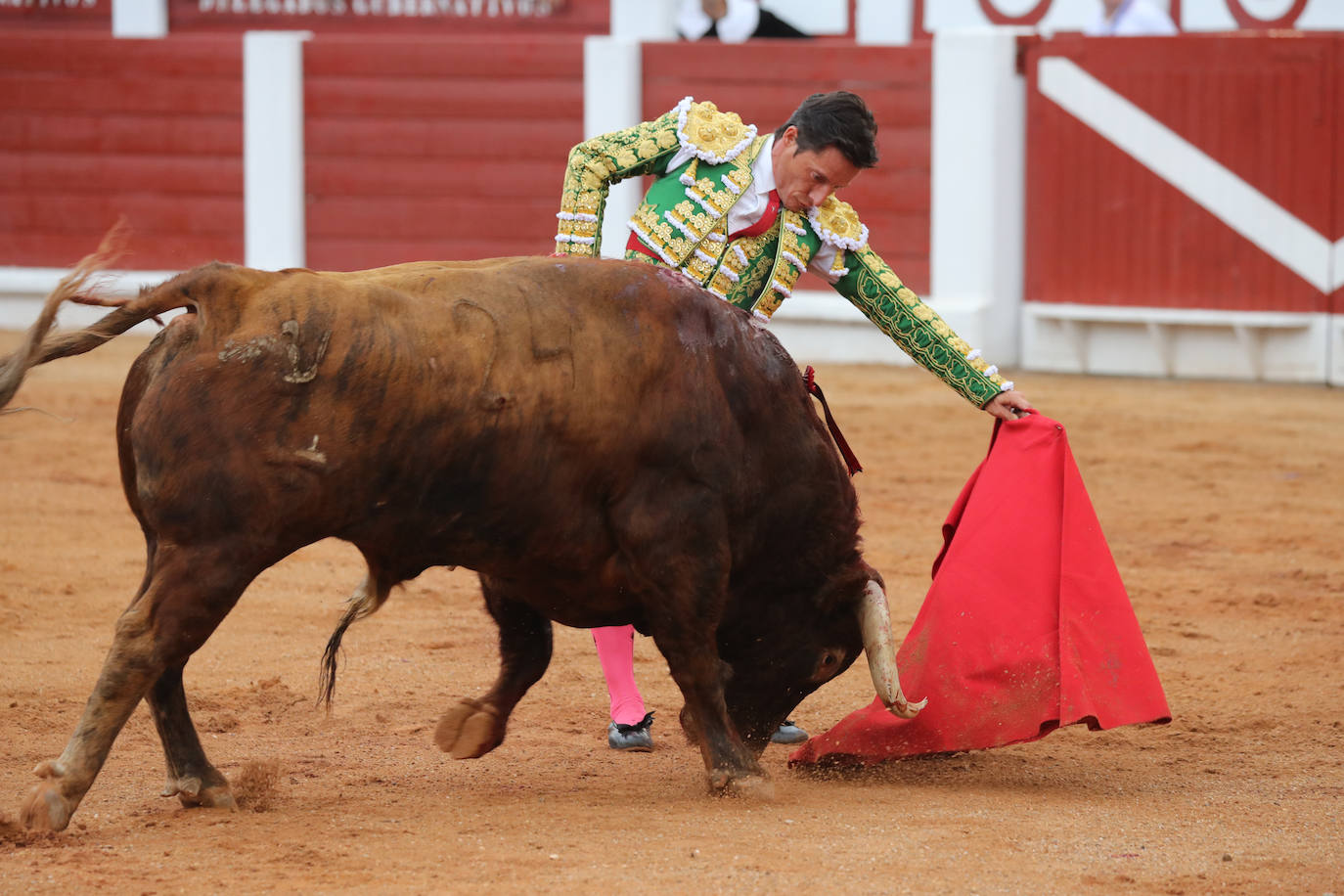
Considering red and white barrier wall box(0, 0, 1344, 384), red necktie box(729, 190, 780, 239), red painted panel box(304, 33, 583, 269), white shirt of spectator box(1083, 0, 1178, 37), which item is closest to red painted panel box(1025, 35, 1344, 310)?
red and white barrier wall box(0, 0, 1344, 384)

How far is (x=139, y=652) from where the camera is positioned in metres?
2.35

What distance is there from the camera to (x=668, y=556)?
105 inches

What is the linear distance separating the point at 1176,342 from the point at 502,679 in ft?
20.7

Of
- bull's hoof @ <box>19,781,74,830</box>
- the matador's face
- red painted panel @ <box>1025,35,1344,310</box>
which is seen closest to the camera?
bull's hoof @ <box>19,781,74,830</box>

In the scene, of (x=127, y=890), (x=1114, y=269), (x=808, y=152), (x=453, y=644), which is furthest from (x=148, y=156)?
(x=127, y=890)

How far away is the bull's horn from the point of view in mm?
2812

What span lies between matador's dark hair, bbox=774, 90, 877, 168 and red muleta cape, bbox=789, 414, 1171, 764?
614mm

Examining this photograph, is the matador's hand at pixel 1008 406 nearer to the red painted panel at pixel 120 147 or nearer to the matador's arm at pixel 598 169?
the matador's arm at pixel 598 169

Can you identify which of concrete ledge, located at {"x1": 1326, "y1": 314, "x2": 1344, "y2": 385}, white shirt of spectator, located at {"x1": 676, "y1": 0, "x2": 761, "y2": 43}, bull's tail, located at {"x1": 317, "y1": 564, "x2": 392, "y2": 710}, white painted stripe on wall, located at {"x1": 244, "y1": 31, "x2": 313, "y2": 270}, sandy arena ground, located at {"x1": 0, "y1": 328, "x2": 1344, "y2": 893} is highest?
white shirt of spectator, located at {"x1": 676, "y1": 0, "x2": 761, "y2": 43}

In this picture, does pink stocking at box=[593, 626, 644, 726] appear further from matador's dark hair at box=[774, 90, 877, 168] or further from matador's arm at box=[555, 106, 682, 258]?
matador's dark hair at box=[774, 90, 877, 168]

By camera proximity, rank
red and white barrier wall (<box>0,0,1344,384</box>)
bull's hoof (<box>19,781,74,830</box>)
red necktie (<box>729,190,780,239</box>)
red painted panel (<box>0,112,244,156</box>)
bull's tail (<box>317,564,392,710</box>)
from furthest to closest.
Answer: red painted panel (<box>0,112,244,156</box>) → red and white barrier wall (<box>0,0,1344,384</box>) → red necktie (<box>729,190,780,239</box>) → bull's tail (<box>317,564,392,710</box>) → bull's hoof (<box>19,781,74,830</box>)

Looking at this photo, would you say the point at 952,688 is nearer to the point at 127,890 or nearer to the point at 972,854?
the point at 972,854

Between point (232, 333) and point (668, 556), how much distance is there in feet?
2.44

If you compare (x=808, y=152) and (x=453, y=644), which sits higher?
(x=808, y=152)
